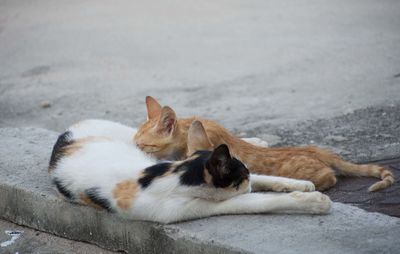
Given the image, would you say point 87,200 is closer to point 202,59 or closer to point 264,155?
point 264,155

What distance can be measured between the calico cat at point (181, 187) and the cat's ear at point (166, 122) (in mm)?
505

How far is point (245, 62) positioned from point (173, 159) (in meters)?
4.35

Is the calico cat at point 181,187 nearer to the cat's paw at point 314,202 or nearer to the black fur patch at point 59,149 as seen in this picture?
the cat's paw at point 314,202

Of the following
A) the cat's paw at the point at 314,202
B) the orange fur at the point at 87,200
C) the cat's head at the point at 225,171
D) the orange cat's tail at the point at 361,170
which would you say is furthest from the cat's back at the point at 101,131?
the cat's paw at the point at 314,202

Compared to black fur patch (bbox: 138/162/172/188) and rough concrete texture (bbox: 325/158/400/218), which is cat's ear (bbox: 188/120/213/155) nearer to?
black fur patch (bbox: 138/162/172/188)

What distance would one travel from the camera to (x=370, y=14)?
34.3ft

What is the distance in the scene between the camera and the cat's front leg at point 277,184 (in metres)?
4.11

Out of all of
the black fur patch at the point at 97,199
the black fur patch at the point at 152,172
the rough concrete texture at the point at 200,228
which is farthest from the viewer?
the black fur patch at the point at 97,199

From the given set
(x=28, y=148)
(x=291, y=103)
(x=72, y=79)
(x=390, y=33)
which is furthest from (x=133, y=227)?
(x=390, y=33)

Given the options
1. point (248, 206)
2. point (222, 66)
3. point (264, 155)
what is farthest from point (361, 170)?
point (222, 66)

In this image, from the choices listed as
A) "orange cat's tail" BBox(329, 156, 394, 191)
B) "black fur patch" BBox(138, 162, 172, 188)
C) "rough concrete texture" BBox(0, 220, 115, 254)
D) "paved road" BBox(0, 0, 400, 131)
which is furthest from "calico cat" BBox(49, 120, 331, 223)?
"paved road" BBox(0, 0, 400, 131)

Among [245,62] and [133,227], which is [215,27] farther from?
[133,227]

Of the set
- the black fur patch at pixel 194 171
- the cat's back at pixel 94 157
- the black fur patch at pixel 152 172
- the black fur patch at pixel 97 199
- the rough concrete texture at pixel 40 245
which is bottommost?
the rough concrete texture at pixel 40 245

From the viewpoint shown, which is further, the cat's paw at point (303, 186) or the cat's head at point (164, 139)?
the cat's head at point (164, 139)
